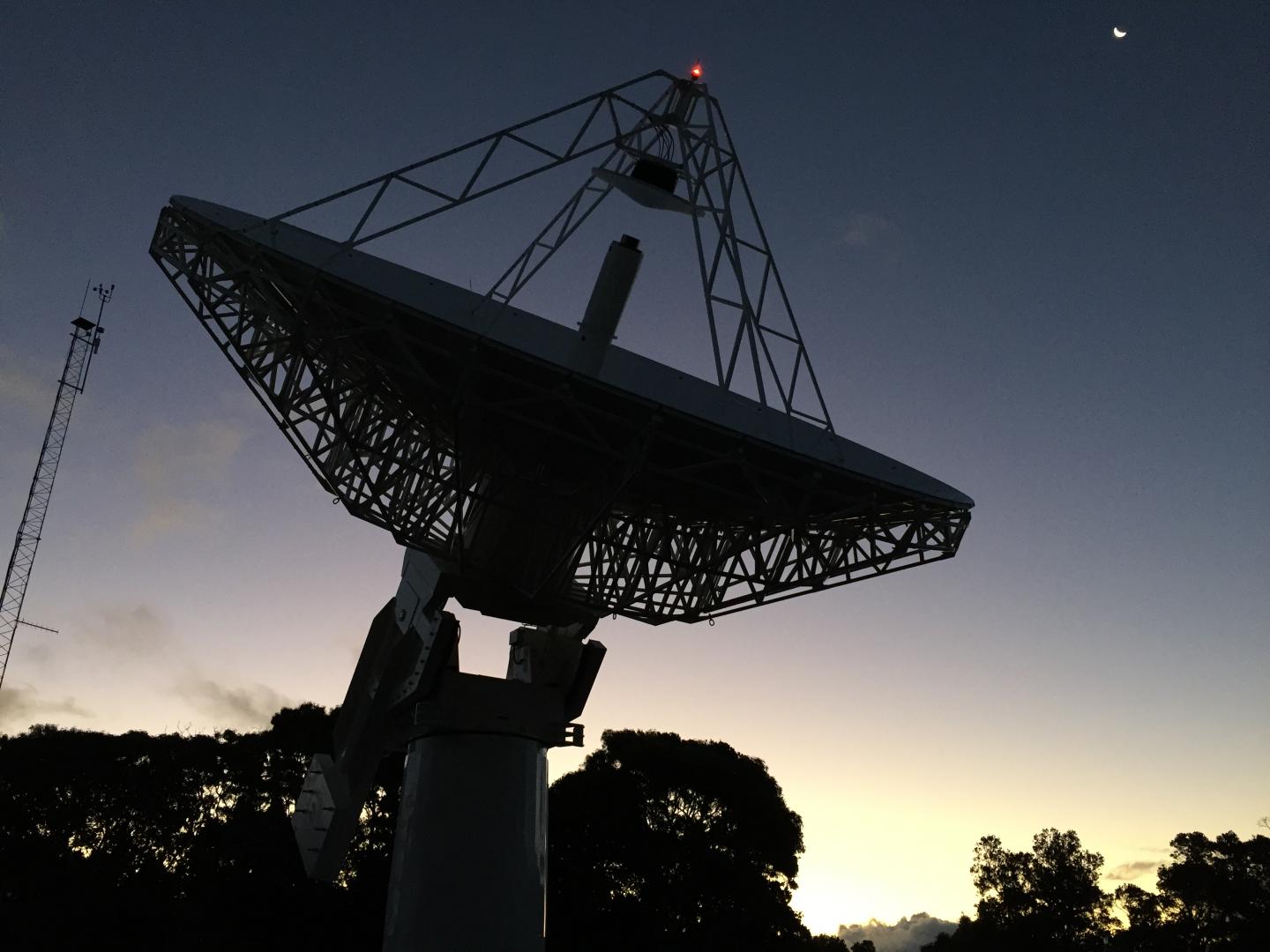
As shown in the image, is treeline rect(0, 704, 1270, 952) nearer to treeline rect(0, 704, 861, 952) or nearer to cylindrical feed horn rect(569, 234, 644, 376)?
treeline rect(0, 704, 861, 952)

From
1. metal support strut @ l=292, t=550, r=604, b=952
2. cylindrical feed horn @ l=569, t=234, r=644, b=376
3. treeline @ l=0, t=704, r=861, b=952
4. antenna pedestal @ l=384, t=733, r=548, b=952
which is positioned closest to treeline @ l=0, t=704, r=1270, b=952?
treeline @ l=0, t=704, r=861, b=952

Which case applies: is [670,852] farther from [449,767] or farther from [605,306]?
[605,306]

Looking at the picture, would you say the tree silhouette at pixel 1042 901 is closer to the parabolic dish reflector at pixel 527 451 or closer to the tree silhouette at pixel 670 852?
the tree silhouette at pixel 670 852

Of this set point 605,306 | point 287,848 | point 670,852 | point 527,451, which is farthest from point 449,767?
point 670,852

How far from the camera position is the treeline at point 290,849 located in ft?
114

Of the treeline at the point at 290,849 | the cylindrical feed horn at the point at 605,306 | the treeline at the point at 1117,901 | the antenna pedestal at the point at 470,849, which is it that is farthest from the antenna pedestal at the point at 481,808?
the treeline at the point at 1117,901

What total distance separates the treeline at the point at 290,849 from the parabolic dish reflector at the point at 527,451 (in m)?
23.8

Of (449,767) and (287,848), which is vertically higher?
(287,848)

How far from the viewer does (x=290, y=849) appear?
124ft

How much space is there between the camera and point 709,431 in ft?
47.7

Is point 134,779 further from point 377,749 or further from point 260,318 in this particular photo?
point 260,318

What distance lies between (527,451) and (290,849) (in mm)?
28443

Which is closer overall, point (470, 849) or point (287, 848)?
point (470, 849)

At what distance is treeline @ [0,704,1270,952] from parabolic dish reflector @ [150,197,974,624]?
23784 mm
